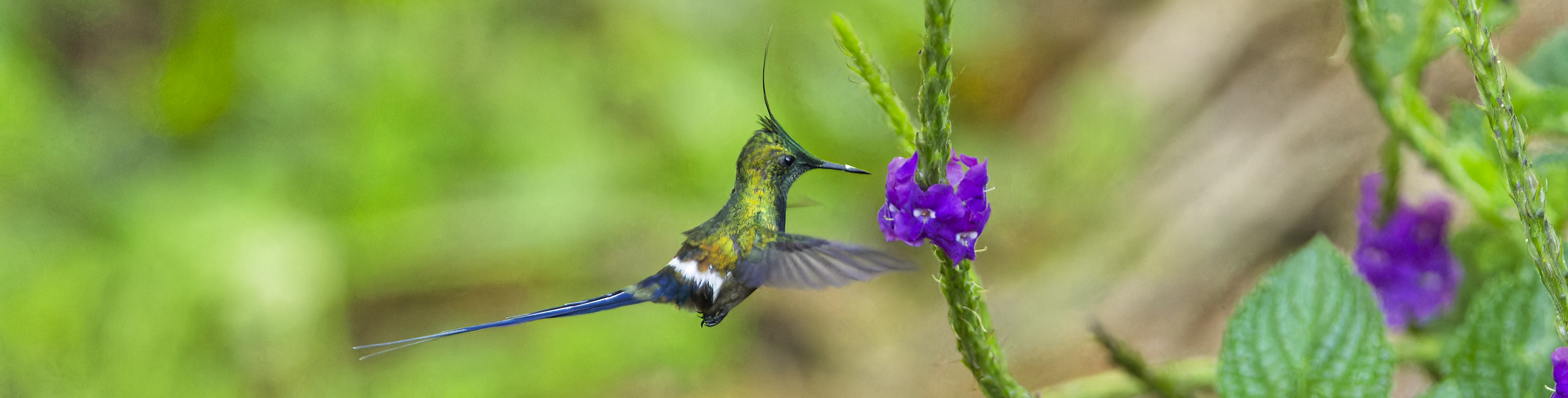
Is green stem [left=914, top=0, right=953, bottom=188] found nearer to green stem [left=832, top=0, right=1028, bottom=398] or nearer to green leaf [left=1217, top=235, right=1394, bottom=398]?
green stem [left=832, top=0, right=1028, bottom=398]

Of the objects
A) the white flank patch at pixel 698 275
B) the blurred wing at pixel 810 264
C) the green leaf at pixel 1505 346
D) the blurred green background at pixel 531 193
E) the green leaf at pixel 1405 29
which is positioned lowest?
the green leaf at pixel 1505 346

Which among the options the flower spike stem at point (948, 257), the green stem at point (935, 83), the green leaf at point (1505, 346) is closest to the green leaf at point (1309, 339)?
the green leaf at point (1505, 346)

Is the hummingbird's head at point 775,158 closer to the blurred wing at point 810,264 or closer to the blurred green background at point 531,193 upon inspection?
the blurred wing at point 810,264

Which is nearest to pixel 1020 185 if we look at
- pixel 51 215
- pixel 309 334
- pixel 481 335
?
pixel 481 335

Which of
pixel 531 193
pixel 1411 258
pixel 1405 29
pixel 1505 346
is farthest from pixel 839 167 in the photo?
pixel 531 193

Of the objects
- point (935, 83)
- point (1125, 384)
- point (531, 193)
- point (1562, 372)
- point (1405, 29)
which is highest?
point (531, 193)

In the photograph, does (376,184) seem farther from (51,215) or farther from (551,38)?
(51,215)

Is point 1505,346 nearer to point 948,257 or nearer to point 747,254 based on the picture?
point 948,257
